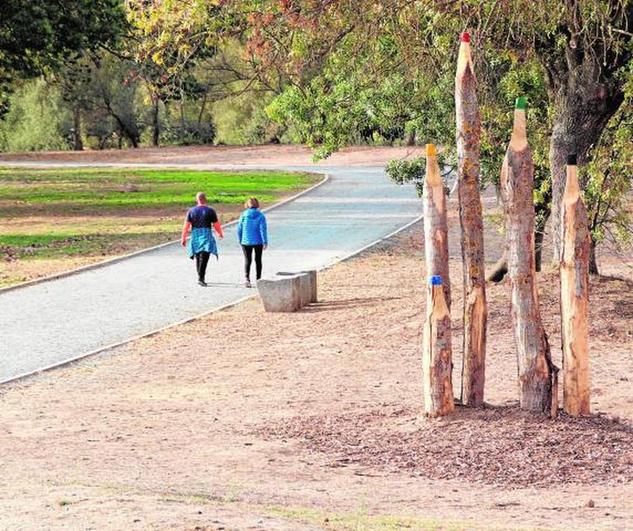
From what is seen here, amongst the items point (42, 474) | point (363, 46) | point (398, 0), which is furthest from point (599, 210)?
point (42, 474)

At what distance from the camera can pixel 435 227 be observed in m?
12.2

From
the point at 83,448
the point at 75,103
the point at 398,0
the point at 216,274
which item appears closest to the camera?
the point at 83,448

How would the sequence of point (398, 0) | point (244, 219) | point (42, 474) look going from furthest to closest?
point (244, 219), point (398, 0), point (42, 474)

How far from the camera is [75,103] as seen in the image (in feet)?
268

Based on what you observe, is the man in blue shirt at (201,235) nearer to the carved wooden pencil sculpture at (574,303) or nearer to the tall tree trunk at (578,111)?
the tall tree trunk at (578,111)

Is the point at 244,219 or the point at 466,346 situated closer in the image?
Answer: the point at 466,346

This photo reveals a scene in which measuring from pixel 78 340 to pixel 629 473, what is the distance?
9.04 meters

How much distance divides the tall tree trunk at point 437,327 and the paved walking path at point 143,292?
5.23 metres

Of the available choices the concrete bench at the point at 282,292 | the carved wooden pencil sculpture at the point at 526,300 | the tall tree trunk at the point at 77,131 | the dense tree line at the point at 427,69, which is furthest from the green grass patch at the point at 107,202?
the tall tree trunk at the point at 77,131

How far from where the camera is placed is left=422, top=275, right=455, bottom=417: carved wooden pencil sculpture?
11930mm

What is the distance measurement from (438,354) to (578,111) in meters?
6.87

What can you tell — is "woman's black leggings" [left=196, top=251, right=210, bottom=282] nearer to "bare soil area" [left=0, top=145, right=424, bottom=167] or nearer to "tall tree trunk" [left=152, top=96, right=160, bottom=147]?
"bare soil area" [left=0, top=145, right=424, bottom=167]

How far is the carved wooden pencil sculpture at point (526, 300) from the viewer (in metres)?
11.8

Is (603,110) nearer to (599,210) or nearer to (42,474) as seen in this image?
(599,210)
